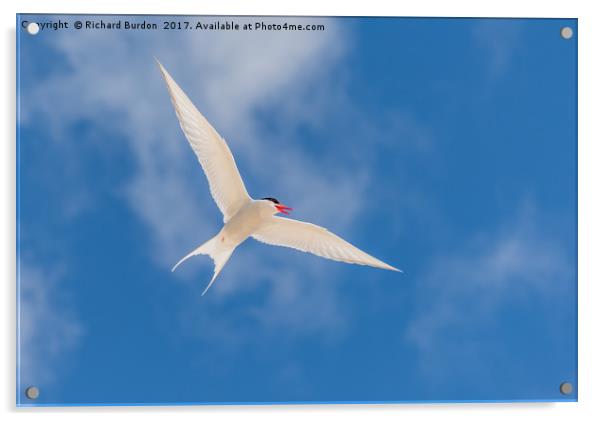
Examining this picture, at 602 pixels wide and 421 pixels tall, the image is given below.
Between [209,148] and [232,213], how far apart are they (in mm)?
222

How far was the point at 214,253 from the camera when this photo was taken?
7.80 ft

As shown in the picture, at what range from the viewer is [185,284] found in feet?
7.84

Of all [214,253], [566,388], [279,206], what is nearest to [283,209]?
[279,206]

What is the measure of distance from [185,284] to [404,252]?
2.32ft

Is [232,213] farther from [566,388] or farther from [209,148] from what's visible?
[566,388]

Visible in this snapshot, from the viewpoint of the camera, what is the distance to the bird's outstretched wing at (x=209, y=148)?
7.82 feet

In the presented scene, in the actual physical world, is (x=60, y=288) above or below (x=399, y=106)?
below

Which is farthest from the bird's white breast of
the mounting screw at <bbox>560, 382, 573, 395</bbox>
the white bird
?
the mounting screw at <bbox>560, 382, 573, 395</bbox>

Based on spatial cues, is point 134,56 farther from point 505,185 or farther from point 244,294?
point 505,185

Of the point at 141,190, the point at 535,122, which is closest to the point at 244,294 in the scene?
the point at 141,190

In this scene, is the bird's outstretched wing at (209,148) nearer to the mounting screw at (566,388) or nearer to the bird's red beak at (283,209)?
the bird's red beak at (283,209)

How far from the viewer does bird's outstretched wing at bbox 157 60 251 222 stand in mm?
2383

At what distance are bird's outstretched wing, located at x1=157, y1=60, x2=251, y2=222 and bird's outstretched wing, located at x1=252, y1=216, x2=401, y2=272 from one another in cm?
15

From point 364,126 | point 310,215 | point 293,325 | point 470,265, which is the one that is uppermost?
point 364,126
